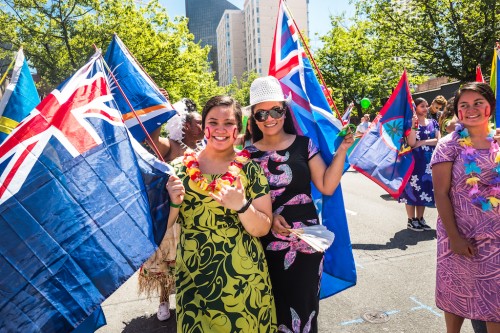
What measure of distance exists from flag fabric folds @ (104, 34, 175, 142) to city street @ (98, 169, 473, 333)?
1.93 metres

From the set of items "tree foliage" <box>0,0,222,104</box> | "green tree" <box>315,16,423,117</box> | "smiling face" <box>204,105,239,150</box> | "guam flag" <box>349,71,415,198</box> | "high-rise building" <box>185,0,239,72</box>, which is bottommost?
"green tree" <box>315,16,423,117</box>

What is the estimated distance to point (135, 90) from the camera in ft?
10.4

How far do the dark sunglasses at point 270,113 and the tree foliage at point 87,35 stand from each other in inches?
569

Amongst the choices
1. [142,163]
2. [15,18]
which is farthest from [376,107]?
[142,163]

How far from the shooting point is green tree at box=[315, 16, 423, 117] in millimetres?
24672

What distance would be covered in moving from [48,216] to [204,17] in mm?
161875

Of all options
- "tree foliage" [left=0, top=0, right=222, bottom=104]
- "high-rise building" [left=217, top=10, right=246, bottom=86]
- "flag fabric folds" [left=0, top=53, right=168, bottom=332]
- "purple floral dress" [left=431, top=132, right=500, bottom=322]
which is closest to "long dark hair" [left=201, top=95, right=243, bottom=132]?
"flag fabric folds" [left=0, top=53, right=168, bottom=332]

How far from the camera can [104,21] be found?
1839 cm

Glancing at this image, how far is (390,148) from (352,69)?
21507 millimetres

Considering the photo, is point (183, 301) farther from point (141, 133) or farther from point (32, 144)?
point (141, 133)

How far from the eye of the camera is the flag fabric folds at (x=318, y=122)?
9.65 feet

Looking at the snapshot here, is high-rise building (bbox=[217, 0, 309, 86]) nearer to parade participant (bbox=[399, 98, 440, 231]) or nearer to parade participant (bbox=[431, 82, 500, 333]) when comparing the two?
parade participant (bbox=[399, 98, 440, 231])

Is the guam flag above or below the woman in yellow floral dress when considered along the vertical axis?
below

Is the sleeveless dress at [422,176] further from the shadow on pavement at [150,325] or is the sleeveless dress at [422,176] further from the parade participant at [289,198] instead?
the shadow on pavement at [150,325]
